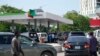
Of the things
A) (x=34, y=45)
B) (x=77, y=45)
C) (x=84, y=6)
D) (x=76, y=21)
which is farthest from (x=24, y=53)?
(x=84, y=6)

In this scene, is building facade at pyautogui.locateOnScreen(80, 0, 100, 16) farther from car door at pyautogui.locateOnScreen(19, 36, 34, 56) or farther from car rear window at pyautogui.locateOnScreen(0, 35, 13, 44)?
car rear window at pyautogui.locateOnScreen(0, 35, 13, 44)

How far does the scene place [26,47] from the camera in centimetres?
2061

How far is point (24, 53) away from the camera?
20.5 metres

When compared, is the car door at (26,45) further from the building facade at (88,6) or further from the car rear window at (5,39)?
the building facade at (88,6)

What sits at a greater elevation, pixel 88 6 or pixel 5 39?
pixel 88 6

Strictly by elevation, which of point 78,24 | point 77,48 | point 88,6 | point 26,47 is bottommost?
point 78,24

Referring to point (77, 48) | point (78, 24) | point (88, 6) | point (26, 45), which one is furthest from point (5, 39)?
point (88, 6)

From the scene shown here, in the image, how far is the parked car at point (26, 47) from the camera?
20.3 m

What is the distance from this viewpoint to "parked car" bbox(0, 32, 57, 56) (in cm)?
2033

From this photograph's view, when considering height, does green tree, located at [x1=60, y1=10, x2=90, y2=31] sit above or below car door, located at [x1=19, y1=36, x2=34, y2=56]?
below

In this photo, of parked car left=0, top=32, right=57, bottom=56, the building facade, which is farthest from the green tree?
parked car left=0, top=32, right=57, bottom=56

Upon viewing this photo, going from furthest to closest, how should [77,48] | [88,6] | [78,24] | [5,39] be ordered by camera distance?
[88,6] → [78,24] → [77,48] → [5,39]

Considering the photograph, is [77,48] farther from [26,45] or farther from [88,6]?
[88,6]

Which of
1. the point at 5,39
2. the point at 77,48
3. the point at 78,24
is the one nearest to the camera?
the point at 5,39
